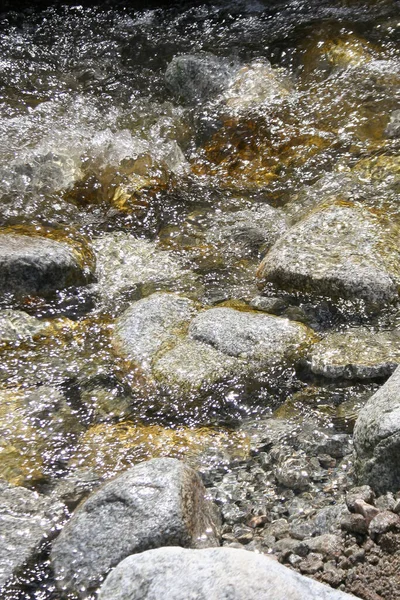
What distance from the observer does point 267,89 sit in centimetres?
749

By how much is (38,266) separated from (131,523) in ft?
8.20

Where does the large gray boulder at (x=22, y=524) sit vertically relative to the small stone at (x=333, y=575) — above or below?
below

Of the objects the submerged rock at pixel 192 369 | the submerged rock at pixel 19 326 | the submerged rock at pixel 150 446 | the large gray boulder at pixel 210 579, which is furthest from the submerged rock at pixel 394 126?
the large gray boulder at pixel 210 579

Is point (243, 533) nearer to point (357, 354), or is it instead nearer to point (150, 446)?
point (150, 446)

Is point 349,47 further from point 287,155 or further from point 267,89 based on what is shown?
point 287,155

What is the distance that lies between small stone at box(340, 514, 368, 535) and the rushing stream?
42 cm

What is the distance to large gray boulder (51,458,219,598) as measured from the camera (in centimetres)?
302

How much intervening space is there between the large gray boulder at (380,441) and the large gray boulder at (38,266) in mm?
2674

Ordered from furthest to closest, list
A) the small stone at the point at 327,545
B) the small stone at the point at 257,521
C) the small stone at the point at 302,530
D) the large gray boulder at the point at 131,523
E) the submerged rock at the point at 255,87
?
the submerged rock at the point at 255,87
the small stone at the point at 257,521
the small stone at the point at 302,530
the large gray boulder at the point at 131,523
the small stone at the point at 327,545

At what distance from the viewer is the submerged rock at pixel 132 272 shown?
5.19 m

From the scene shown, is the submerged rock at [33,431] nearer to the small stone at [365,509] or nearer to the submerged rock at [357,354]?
the submerged rock at [357,354]

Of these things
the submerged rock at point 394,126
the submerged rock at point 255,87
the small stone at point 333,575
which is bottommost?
the small stone at point 333,575

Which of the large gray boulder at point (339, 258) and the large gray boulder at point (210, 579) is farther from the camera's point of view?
the large gray boulder at point (339, 258)

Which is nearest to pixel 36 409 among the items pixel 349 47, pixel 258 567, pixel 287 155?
pixel 258 567
